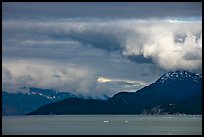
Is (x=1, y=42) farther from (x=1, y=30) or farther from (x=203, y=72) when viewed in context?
(x=203, y=72)

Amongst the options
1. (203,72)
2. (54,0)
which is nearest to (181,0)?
(203,72)

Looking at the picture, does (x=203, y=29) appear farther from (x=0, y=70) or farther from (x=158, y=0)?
(x=0, y=70)

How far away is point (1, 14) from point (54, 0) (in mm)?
699

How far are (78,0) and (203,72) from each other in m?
1.85

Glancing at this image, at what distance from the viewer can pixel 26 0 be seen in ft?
18.6

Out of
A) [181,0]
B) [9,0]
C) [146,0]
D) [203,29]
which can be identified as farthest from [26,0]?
[203,29]

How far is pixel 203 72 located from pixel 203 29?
57cm

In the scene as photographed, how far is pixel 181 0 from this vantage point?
18.7 feet

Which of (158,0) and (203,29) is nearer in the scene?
(158,0)

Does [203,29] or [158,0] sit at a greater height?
[158,0]

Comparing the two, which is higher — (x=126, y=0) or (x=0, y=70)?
(x=126, y=0)

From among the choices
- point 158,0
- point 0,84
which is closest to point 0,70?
point 0,84

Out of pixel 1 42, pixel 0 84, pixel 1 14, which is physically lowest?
pixel 0 84

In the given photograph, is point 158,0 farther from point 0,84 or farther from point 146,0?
point 0,84
